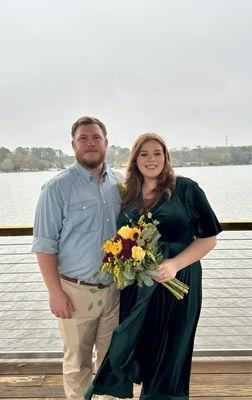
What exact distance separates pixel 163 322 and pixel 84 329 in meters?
0.40

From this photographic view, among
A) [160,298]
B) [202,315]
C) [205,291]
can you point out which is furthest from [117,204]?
[205,291]

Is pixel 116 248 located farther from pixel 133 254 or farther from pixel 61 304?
pixel 61 304

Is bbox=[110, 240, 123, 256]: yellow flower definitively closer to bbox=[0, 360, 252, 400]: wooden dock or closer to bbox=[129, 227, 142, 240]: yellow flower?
bbox=[129, 227, 142, 240]: yellow flower

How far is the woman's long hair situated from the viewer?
5.52ft

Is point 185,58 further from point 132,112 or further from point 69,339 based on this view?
point 69,339

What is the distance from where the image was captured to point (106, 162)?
186 centimetres

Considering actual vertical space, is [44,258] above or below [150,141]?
below

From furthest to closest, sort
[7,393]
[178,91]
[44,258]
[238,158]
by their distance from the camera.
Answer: [178,91] < [238,158] < [7,393] < [44,258]

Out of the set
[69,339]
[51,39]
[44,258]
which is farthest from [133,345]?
[51,39]

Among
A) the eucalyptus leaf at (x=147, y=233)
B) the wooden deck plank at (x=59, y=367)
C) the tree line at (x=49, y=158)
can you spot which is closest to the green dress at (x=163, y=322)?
the eucalyptus leaf at (x=147, y=233)

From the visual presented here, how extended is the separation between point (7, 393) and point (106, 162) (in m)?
1.55

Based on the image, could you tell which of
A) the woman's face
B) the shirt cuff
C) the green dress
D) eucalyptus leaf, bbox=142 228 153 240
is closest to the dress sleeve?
the green dress

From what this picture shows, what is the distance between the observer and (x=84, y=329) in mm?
1771

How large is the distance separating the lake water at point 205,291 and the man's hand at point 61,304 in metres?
0.77
